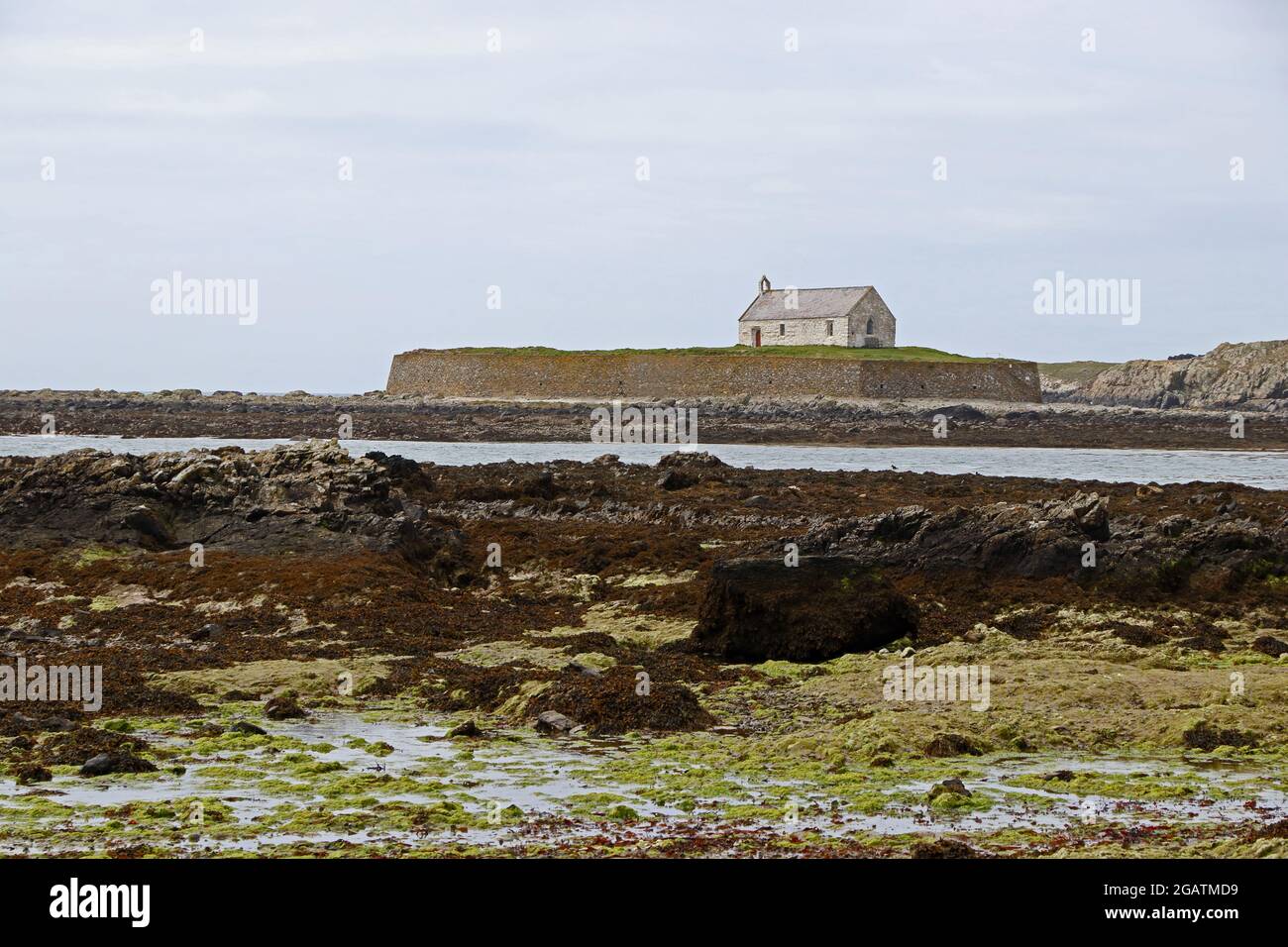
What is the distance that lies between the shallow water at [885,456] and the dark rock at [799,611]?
26.1 metres

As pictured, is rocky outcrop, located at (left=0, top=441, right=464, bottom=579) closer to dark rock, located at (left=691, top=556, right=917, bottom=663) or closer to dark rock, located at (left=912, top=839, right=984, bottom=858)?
dark rock, located at (left=691, top=556, right=917, bottom=663)

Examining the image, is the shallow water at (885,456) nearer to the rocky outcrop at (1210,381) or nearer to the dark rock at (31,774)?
the dark rock at (31,774)

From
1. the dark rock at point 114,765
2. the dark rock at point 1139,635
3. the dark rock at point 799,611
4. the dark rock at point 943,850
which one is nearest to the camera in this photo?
the dark rock at point 943,850

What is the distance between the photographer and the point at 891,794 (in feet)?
30.7

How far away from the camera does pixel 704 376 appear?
85.4m

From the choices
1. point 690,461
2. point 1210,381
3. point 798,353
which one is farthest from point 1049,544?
point 1210,381

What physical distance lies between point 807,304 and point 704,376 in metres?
9.65

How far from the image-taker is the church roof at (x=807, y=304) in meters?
88.3

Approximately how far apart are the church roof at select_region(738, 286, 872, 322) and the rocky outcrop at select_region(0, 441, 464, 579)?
223 ft

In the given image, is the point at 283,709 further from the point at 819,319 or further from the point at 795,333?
the point at 795,333

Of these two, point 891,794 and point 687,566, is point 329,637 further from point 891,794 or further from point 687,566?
point 891,794

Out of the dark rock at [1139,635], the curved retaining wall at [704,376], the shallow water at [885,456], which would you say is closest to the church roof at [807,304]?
the curved retaining wall at [704,376]

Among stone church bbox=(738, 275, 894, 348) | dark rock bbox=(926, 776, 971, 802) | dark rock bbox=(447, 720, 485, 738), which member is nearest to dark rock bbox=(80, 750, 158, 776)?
dark rock bbox=(447, 720, 485, 738)
